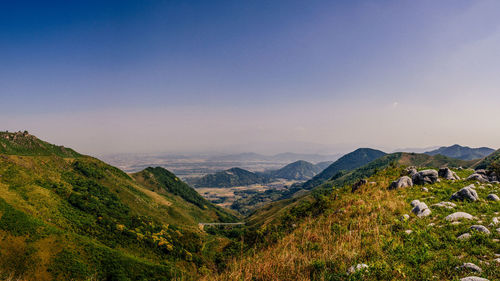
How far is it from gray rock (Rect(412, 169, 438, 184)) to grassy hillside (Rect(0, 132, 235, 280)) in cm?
2074

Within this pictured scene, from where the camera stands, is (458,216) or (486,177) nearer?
(458,216)

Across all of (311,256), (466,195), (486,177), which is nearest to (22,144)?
(311,256)

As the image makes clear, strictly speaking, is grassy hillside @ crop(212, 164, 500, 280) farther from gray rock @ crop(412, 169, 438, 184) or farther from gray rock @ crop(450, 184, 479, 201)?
gray rock @ crop(412, 169, 438, 184)

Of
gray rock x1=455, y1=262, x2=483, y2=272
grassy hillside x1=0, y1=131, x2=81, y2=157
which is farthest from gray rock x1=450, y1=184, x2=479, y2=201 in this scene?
grassy hillside x1=0, y1=131, x2=81, y2=157

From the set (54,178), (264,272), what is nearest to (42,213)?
(54,178)

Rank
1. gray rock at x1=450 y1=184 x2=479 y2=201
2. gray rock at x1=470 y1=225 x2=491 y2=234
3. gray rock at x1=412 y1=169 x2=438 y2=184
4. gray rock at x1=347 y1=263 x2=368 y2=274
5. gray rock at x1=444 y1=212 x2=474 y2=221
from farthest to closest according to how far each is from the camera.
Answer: gray rock at x1=412 y1=169 x2=438 y2=184 < gray rock at x1=450 y1=184 x2=479 y2=201 < gray rock at x1=444 y1=212 x2=474 y2=221 < gray rock at x1=470 y1=225 x2=491 y2=234 < gray rock at x1=347 y1=263 x2=368 y2=274

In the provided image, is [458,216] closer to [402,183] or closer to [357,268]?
[357,268]

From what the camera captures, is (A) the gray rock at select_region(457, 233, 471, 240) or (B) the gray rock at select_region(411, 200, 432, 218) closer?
(A) the gray rock at select_region(457, 233, 471, 240)

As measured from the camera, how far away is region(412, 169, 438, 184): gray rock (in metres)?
19.5

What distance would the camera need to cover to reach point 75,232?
7319 cm

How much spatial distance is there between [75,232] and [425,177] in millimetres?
101498

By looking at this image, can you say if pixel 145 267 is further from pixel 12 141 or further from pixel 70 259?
pixel 12 141

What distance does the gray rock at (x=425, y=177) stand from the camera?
19.5m

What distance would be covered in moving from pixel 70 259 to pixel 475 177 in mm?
83935
